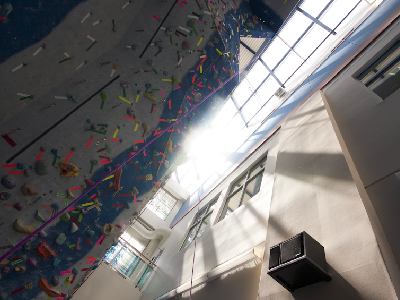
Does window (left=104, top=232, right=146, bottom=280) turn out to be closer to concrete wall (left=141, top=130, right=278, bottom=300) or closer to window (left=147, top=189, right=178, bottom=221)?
concrete wall (left=141, top=130, right=278, bottom=300)

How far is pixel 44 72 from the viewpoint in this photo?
2.14 metres

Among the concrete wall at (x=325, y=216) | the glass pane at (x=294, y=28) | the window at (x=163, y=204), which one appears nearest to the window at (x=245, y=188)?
the concrete wall at (x=325, y=216)

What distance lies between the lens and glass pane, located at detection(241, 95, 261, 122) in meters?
7.83

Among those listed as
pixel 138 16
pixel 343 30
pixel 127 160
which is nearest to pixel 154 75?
pixel 138 16

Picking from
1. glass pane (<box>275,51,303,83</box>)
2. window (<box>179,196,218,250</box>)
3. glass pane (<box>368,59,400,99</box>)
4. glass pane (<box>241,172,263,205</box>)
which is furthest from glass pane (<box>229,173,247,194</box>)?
glass pane (<box>275,51,303,83</box>)

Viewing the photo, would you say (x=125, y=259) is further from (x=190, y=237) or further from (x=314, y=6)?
(x=314, y=6)

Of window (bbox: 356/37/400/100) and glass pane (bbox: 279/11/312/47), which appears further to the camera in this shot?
glass pane (bbox: 279/11/312/47)

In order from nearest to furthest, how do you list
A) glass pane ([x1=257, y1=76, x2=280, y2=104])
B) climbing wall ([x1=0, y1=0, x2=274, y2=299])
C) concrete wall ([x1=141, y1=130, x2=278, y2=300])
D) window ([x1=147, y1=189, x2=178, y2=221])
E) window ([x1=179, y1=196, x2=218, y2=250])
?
climbing wall ([x1=0, y1=0, x2=274, y2=299])
concrete wall ([x1=141, y1=130, x2=278, y2=300])
window ([x1=179, y1=196, x2=218, y2=250])
glass pane ([x1=257, y1=76, x2=280, y2=104])
window ([x1=147, y1=189, x2=178, y2=221])

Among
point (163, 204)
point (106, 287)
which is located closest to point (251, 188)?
point (106, 287)

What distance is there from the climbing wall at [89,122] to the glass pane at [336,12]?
373cm

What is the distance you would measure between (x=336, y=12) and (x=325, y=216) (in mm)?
5760

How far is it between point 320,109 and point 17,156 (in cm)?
345

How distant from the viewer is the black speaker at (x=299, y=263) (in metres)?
1.58

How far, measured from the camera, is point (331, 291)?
5.19 ft
